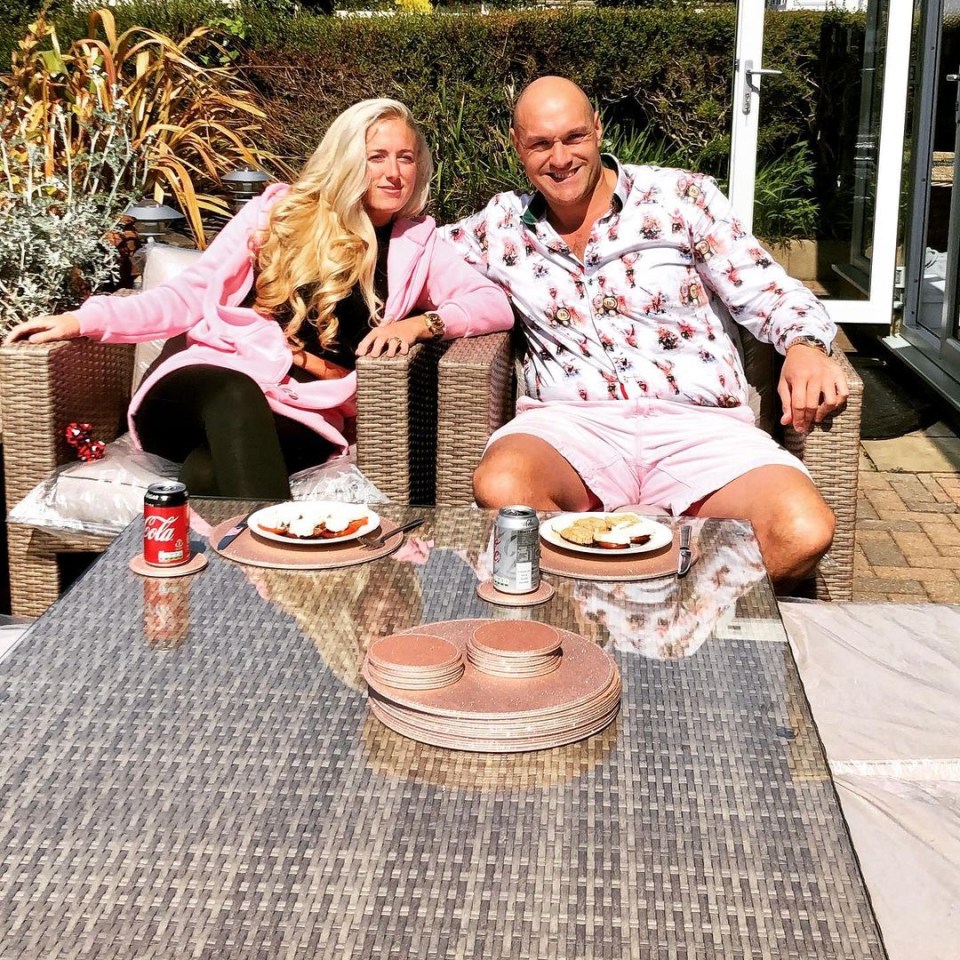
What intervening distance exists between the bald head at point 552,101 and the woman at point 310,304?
325 millimetres

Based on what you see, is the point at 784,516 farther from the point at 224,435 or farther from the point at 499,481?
the point at 224,435

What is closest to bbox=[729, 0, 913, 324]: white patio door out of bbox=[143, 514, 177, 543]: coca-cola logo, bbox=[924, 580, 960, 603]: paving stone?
bbox=[924, 580, 960, 603]: paving stone

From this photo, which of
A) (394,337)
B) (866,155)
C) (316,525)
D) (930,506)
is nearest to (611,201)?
(394,337)

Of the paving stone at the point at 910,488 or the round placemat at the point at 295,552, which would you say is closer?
the round placemat at the point at 295,552

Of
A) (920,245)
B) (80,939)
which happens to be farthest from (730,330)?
(920,245)

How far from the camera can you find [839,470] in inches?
109

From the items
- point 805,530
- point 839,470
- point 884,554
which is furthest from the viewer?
point 884,554

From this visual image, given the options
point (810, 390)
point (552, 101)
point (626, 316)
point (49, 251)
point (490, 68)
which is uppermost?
point (490, 68)

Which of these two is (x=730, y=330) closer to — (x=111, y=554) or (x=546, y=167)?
(x=546, y=167)

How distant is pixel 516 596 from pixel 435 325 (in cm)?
124

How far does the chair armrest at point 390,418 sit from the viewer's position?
2.89m

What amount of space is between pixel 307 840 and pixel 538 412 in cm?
176

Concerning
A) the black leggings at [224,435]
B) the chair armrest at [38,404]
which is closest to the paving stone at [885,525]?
the black leggings at [224,435]

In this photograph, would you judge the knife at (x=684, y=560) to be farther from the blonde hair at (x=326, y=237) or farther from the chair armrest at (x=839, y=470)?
the blonde hair at (x=326, y=237)
